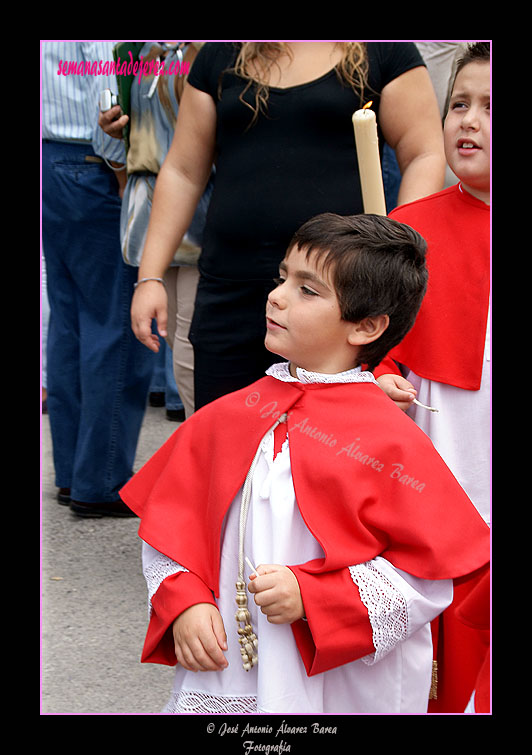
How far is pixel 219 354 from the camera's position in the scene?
8.86ft

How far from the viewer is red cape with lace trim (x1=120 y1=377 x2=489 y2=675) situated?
1.78m

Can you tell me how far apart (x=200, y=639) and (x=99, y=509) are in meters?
2.45

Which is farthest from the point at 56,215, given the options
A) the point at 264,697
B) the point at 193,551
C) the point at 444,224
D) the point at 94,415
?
the point at 264,697

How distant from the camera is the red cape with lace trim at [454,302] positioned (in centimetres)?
219

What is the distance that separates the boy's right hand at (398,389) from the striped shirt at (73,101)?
197 centimetres

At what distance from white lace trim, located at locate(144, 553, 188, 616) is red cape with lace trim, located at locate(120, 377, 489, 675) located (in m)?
0.03

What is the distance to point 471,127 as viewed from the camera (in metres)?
2.11

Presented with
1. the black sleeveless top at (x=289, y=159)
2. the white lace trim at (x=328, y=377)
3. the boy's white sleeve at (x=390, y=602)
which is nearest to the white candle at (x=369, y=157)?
the white lace trim at (x=328, y=377)

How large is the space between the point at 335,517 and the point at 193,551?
0.99 ft

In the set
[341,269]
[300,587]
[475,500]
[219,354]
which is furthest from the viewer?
[219,354]

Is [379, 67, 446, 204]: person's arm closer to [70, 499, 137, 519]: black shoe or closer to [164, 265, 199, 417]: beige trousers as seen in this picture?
[164, 265, 199, 417]: beige trousers

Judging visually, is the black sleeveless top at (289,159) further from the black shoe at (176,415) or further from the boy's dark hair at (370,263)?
the black shoe at (176,415)

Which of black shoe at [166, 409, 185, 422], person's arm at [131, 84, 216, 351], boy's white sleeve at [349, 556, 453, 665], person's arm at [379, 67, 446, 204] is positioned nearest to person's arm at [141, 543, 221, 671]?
boy's white sleeve at [349, 556, 453, 665]
